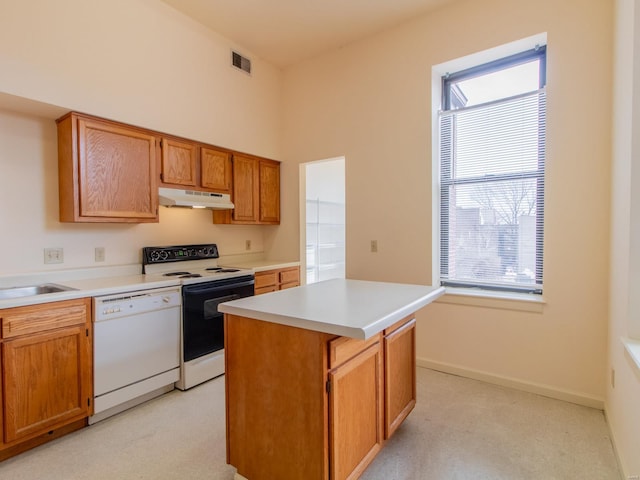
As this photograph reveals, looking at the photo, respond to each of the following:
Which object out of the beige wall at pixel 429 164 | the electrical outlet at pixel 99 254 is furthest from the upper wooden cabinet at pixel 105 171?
the beige wall at pixel 429 164

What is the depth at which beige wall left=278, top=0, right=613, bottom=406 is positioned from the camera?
239 cm

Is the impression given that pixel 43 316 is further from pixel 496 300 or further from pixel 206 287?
pixel 496 300

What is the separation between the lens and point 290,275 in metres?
3.96

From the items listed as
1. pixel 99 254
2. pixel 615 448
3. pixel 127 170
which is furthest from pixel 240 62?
pixel 615 448

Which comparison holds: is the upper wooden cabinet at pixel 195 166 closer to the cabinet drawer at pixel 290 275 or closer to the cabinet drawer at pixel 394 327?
the cabinet drawer at pixel 290 275

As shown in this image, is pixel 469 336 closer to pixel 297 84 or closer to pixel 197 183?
pixel 197 183

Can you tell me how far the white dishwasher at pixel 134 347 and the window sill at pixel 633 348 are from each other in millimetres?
2823

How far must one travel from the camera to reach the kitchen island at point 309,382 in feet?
4.55

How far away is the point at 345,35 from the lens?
345 centimetres

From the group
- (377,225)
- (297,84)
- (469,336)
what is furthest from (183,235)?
(469,336)

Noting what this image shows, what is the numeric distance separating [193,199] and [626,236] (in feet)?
10.2

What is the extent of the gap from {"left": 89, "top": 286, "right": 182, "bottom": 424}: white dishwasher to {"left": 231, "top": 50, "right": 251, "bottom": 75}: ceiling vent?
2529 millimetres

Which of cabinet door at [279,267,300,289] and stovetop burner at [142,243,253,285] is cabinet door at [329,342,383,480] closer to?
stovetop burner at [142,243,253,285]

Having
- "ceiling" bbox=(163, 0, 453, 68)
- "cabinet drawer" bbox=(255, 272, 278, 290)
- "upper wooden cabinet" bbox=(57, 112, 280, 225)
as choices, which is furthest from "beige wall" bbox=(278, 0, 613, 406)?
"upper wooden cabinet" bbox=(57, 112, 280, 225)
